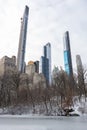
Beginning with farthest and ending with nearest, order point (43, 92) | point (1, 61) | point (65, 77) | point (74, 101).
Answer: point (1, 61)
point (43, 92)
point (65, 77)
point (74, 101)

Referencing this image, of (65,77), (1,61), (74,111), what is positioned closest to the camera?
(74,111)

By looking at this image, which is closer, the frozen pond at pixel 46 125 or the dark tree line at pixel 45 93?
the frozen pond at pixel 46 125

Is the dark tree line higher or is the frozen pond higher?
the dark tree line

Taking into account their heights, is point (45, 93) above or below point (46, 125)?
above

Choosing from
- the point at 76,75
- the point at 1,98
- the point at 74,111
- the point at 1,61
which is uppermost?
the point at 1,61

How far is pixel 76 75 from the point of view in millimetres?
59656

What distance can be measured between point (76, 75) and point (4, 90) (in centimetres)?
2546

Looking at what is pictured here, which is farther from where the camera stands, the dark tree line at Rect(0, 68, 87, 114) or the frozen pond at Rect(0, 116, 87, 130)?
the dark tree line at Rect(0, 68, 87, 114)

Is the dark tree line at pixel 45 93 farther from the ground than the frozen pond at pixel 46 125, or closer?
farther from the ground

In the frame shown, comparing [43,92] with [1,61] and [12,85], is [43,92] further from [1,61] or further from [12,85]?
[1,61]

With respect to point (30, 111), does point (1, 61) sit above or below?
above

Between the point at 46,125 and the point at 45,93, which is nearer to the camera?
the point at 46,125

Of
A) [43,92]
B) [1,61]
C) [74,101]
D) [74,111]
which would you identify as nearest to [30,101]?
[43,92]

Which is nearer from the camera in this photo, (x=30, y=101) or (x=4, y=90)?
(x=30, y=101)
